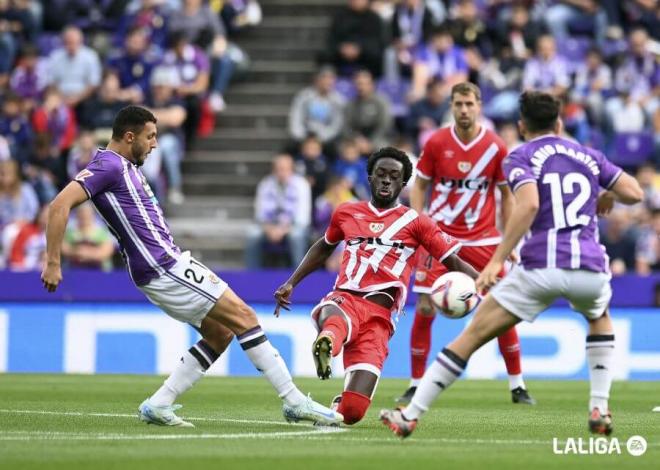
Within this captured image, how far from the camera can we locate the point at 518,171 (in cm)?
866

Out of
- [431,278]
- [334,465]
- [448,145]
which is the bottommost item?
[334,465]

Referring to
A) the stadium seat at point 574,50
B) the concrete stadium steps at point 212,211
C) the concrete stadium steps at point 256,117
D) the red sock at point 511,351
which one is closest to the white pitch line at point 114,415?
the red sock at point 511,351

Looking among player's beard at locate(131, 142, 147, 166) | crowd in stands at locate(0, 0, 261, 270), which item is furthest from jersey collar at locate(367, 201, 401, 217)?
crowd in stands at locate(0, 0, 261, 270)

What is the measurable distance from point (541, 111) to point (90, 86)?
1419 cm

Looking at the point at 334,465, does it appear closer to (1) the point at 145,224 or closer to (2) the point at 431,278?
(1) the point at 145,224

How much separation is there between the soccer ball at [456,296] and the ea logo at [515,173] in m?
0.79

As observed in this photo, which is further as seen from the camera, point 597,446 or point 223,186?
point 223,186

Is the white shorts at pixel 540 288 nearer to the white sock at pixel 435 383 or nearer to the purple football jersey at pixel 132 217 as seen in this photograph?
the white sock at pixel 435 383

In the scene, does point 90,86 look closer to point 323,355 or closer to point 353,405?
point 353,405

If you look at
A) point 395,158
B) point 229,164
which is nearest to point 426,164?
point 395,158

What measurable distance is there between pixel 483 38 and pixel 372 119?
8.93 ft

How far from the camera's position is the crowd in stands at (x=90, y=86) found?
1966 cm

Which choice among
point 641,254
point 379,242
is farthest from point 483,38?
point 379,242

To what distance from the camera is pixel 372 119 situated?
68.3 ft
